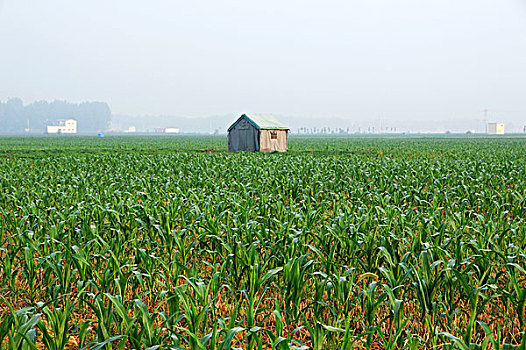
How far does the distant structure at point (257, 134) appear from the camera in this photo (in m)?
37.8

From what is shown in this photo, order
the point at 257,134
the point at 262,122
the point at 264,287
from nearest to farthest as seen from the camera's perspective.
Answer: the point at 264,287 < the point at 257,134 < the point at 262,122

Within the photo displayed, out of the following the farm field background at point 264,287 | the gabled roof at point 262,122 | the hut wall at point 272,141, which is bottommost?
the farm field background at point 264,287

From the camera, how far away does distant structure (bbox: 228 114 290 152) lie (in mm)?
37812

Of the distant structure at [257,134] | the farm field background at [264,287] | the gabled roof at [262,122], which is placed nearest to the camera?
the farm field background at [264,287]

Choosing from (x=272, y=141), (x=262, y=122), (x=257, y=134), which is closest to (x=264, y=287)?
(x=257, y=134)

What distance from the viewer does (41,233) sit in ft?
22.6

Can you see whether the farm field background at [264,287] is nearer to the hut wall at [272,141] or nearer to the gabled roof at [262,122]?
the hut wall at [272,141]

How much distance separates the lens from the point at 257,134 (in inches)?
1485

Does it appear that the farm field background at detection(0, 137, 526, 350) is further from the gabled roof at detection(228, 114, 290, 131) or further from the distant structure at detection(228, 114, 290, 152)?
the gabled roof at detection(228, 114, 290, 131)

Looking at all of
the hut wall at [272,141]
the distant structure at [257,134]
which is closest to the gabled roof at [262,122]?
the distant structure at [257,134]

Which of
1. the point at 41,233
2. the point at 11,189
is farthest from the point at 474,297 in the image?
the point at 11,189

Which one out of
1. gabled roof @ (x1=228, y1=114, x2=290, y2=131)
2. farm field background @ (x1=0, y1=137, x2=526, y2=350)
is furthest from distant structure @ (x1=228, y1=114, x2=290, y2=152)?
farm field background @ (x1=0, y1=137, x2=526, y2=350)

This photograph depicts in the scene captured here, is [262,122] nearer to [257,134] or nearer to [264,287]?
[257,134]

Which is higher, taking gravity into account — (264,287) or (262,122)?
(262,122)
